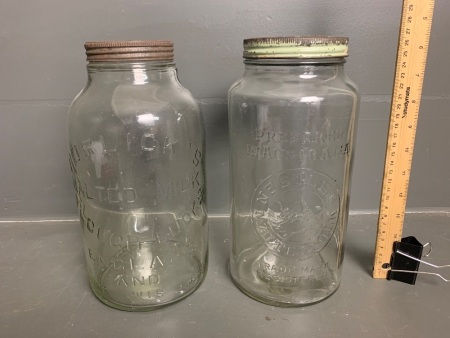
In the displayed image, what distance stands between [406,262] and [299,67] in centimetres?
48

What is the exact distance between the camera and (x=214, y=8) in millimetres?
992

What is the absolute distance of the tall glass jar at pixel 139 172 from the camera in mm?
794

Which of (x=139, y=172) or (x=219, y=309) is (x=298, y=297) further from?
(x=139, y=172)

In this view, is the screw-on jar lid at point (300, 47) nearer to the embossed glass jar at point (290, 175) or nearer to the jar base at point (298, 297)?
the embossed glass jar at point (290, 175)

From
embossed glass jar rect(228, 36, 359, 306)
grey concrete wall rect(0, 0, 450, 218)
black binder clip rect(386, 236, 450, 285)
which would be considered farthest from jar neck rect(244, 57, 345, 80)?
black binder clip rect(386, 236, 450, 285)

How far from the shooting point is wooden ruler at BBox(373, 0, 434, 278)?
28.6 inches

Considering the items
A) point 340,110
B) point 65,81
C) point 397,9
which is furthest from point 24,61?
point 397,9

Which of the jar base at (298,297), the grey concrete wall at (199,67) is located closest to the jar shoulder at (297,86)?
the grey concrete wall at (199,67)

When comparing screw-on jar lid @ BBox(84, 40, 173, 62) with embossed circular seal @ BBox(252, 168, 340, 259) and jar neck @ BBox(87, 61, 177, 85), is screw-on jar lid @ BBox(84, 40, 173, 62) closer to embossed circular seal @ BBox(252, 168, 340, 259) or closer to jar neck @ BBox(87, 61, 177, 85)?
jar neck @ BBox(87, 61, 177, 85)

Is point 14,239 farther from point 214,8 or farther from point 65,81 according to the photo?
point 214,8

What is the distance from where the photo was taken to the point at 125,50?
0.67 meters

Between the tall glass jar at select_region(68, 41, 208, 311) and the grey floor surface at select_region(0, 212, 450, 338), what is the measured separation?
0.04 m

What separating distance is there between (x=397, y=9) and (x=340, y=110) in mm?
403

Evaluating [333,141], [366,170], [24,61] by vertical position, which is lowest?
[366,170]
